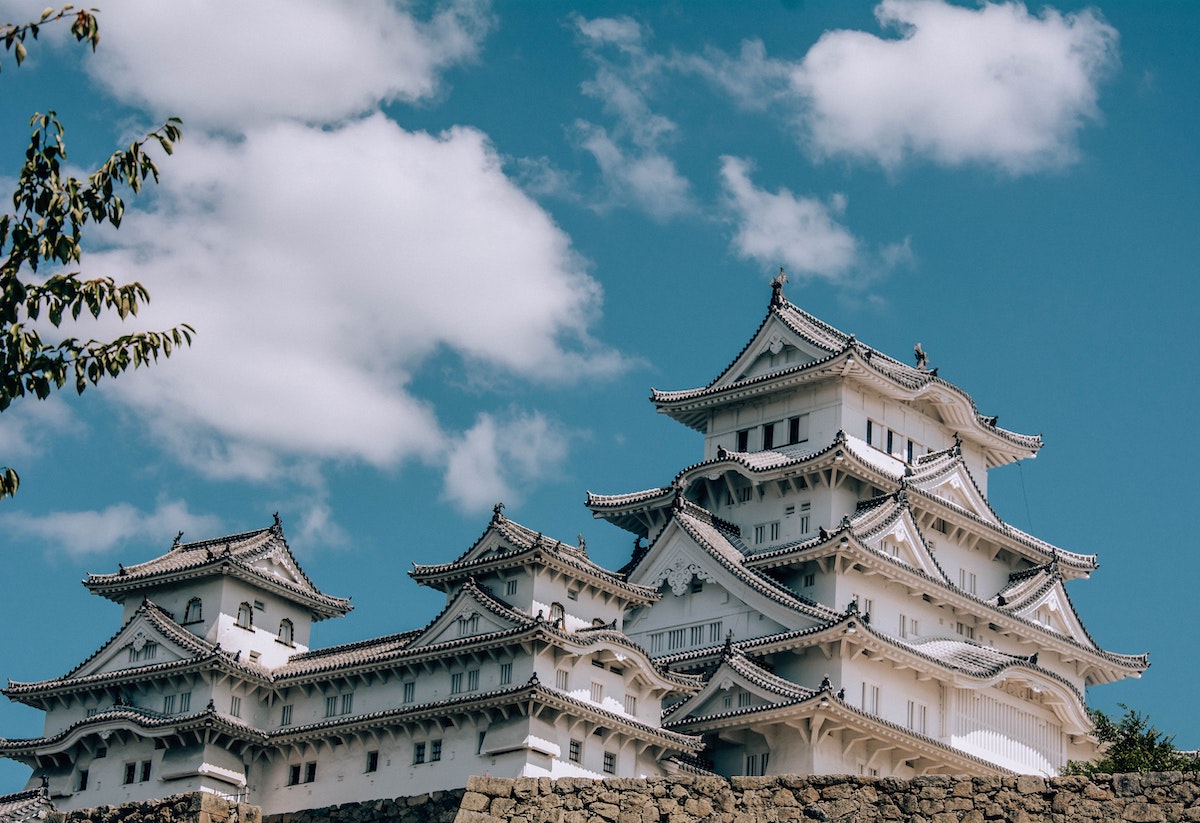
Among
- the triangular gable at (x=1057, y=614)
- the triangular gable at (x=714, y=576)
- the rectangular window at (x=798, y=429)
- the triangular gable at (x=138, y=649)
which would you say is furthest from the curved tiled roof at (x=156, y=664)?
the triangular gable at (x=1057, y=614)

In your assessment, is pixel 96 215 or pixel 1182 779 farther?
pixel 1182 779

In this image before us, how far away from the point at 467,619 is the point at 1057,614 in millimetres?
23815

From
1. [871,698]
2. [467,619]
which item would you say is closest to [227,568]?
[467,619]

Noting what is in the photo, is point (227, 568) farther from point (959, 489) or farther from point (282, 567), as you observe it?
point (959, 489)

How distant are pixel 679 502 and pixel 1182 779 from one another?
40.9 metres

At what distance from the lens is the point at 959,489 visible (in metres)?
71.1

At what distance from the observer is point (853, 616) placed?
60.1 meters

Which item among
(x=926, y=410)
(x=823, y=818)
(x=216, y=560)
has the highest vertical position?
(x=926, y=410)

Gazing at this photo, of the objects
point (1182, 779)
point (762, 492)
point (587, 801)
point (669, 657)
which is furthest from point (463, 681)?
point (1182, 779)

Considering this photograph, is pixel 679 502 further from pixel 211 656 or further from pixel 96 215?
pixel 96 215

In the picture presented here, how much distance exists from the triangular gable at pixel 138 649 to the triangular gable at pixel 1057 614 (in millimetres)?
29393

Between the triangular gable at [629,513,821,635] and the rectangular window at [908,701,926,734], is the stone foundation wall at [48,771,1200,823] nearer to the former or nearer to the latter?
the triangular gable at [629,513,821,635]

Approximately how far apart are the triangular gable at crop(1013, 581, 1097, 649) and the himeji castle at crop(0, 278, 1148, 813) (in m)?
0.12

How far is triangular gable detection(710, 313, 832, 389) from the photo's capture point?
71188 millimetres
